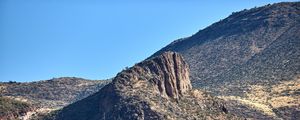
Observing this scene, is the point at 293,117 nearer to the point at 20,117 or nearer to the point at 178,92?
the point at 178,92

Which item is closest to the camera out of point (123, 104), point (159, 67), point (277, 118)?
point (123, 104)

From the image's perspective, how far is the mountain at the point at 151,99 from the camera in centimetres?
14050

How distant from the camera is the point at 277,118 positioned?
192 metres

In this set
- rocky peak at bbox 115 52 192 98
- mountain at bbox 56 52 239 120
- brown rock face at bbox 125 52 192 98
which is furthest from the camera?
brown rock face at bbox 125 52 192 98

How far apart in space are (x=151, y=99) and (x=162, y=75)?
7.94m

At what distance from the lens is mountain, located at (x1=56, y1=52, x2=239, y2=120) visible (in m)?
140

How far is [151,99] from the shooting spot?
143 meters

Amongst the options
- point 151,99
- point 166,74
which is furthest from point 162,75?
point 151,99

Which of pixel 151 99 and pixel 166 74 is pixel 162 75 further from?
pixel 151 99

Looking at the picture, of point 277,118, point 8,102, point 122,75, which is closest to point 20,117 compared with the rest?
point 8,102

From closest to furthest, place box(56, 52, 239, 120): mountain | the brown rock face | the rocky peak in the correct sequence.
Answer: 1. box(56, 52, 239, 120): mountain
2. the rocky peak
3. the brown rock face

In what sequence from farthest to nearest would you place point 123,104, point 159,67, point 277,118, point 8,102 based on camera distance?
point 277,118 → point 8,102 → point 159,67 → point 123,104

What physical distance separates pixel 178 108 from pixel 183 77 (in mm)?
10852

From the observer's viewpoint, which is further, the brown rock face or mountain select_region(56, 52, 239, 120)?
the brown rock face
